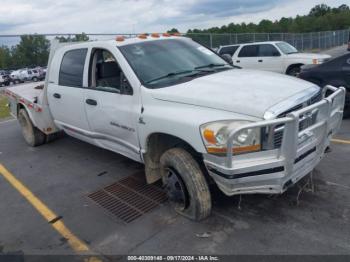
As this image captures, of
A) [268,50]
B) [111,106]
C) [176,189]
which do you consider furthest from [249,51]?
[176,189]

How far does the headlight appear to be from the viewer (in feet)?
9.84

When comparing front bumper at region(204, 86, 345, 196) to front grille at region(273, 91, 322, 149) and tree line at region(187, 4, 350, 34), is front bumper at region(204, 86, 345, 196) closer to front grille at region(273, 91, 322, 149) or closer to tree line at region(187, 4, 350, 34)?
front grille at region(273, 91, 322, 149)

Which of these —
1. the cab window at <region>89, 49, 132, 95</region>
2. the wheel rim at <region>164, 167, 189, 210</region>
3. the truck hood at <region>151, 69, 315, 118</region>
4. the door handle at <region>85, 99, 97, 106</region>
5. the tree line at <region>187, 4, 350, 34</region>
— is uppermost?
the tree line at <region>187, 4, 350, 34</region>

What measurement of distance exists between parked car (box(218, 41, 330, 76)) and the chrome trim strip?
370 inches

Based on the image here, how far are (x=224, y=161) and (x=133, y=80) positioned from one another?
156 cm

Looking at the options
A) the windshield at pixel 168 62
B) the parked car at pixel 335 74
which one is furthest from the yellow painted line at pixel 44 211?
the parked car at pixel 335 74

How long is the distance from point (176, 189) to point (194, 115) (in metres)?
0.90

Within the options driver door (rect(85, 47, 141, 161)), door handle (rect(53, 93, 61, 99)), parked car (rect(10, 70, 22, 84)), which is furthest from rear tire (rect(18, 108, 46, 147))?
parked car (rect(10, 70, 22, 84))

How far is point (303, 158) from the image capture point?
3279 millimetres

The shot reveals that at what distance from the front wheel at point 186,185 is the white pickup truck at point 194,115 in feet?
0.03

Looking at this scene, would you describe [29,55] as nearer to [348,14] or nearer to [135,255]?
[135,255]

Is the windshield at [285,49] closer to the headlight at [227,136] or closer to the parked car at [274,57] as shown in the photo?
the parked car at [274,57]

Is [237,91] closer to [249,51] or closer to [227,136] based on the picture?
[227,136]

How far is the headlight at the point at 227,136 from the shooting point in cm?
300
